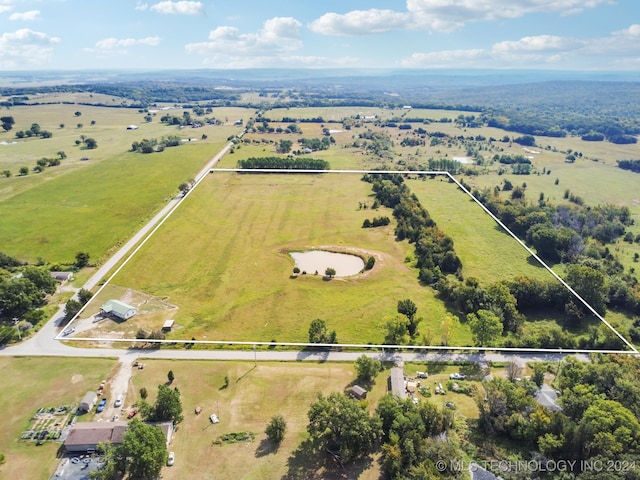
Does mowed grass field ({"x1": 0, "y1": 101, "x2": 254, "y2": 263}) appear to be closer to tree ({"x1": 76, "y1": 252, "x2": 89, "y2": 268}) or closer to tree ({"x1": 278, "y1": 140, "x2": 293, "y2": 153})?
tree ({"x1": 76, "y1": 252, "x2": 89, "y2": 268})

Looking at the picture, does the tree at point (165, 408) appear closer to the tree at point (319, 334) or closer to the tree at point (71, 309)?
the tree at point (319, 334)

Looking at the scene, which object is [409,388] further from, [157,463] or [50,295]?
[50,295]

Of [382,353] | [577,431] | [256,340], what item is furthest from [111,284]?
[577,431]

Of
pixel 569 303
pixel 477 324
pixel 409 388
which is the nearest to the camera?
pixel 409 388

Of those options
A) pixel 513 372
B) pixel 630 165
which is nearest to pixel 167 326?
pixel 513 372

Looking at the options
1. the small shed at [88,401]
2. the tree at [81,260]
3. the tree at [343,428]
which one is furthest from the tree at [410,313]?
the tree at [81,260]

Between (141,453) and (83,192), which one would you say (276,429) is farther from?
(83,192)
